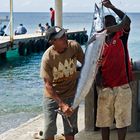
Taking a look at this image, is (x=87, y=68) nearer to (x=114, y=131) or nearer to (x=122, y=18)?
(x=122, y=18)

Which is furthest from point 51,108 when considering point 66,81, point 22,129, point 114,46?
point 22,129

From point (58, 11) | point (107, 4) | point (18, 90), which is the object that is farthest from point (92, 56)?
point (18, 90)

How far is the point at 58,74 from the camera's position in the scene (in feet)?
16.5

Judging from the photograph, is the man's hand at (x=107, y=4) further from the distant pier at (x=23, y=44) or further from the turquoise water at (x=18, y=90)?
the distant pier at (x=23, y=44)

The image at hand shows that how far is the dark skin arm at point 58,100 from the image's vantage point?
4.84 metres

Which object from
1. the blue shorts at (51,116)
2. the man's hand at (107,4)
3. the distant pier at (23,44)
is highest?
the man's hand at (107,4)

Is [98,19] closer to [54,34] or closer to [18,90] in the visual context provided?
[54,34]

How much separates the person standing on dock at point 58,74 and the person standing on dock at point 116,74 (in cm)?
33

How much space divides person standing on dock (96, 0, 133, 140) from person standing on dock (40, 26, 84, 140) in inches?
12.8

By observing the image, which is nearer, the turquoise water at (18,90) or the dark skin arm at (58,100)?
A: the dark skin arm at (58,100)

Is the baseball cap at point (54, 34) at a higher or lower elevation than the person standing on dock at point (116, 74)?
higher

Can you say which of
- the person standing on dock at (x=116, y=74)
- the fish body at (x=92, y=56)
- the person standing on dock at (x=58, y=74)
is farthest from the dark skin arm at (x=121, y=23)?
the person standing on dock at (x=58, y=74)

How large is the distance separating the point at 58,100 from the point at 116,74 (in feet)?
2.43

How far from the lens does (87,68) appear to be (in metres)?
4.71
